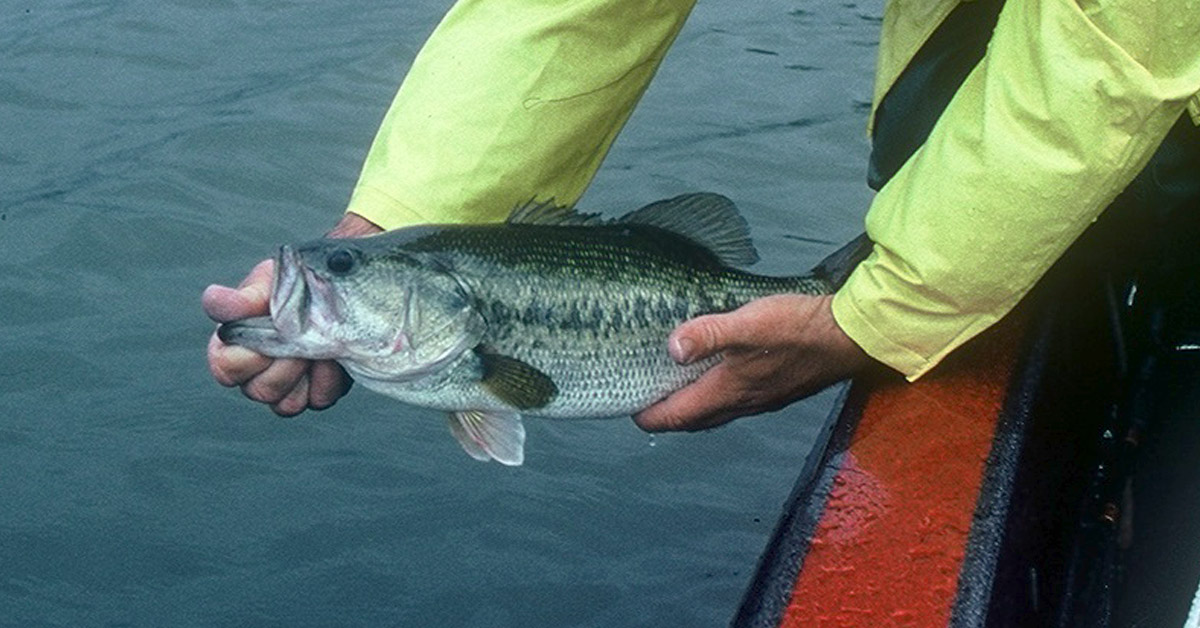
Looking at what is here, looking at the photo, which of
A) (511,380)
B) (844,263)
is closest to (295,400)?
(511,380)

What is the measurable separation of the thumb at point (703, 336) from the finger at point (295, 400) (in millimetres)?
745

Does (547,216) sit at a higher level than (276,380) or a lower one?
higher

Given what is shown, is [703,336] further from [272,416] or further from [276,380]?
[272,416]

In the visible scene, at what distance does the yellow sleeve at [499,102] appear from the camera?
11.6 feet

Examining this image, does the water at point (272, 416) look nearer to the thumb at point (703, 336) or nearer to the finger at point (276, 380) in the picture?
the finger at point (276, 380)

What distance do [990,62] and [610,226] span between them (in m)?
0.83

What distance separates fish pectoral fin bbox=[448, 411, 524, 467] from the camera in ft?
10.9

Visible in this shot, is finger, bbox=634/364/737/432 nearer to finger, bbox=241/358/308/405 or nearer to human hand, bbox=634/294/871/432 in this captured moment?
human hand, bbox=634/294/871/432

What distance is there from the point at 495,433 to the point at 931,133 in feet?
3.37

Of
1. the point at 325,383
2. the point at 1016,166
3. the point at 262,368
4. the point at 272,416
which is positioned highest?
the point at 1016,166

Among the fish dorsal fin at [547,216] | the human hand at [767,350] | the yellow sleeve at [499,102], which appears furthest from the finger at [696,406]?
the yellow sleeve at [499,102]

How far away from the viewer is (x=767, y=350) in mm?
3193

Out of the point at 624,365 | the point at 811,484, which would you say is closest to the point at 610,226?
the point at 624,365

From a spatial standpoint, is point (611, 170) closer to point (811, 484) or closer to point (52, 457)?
point (52, 457)
